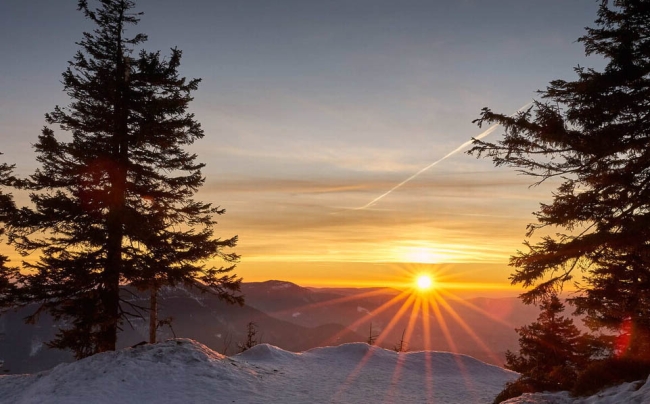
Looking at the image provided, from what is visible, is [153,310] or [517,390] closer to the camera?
[517,390]

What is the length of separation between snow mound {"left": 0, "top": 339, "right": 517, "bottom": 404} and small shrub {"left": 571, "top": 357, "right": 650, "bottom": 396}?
219 inches

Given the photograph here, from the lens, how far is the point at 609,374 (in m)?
10.8

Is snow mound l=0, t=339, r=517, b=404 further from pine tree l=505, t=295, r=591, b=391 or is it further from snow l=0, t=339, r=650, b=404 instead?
pine tree l=505, t=295, r=591, b=391

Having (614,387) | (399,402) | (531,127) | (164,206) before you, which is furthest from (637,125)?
(164,206)

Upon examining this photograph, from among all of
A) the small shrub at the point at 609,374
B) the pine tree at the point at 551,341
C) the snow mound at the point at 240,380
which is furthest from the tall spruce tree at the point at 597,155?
the pine tree at the point at 551,341

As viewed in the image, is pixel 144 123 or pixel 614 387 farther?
pixel 144 123

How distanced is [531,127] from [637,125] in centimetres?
276

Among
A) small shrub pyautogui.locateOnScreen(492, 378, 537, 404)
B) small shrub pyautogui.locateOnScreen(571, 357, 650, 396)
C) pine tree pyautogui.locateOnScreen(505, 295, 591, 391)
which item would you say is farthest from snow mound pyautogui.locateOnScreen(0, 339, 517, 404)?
small shrub pyautogui.locateOnScreen(571, 357, 650, 396)

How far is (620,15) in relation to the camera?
11953mm

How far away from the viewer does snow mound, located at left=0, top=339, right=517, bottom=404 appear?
13609mm

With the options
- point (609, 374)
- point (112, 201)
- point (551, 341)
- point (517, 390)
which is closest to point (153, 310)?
point (112, 201)

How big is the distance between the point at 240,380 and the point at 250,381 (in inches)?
15.4

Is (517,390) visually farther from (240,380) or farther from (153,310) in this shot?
(153,310)

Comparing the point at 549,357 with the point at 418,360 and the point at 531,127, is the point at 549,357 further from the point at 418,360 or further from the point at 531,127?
the point at 531,127
